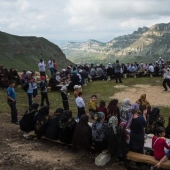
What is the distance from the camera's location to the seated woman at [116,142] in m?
7.87

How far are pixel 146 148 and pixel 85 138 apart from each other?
1837 mm

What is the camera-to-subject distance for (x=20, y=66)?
221 ft

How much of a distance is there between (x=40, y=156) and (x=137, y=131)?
311 cm

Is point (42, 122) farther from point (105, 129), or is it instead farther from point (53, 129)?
point (105, 129)

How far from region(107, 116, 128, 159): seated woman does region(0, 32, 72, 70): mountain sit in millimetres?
58647

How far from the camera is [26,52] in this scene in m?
78.1

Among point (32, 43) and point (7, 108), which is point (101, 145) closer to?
point (7, 108)

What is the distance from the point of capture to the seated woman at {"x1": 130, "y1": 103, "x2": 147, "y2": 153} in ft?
25.6

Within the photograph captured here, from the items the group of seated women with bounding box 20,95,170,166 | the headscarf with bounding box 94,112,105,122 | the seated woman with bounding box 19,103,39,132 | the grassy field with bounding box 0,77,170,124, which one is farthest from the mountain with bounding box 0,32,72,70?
the headscarf with bounding box 94,112,105,122

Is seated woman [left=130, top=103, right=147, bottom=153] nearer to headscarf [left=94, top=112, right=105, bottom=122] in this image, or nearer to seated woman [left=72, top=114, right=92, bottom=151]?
headscarf [left=94, top=112, right=105, bottom=122]

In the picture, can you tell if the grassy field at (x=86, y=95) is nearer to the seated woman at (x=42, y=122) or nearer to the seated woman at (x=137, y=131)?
the seated woman at (x=42, y=122)

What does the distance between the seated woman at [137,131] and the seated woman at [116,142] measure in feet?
0.87

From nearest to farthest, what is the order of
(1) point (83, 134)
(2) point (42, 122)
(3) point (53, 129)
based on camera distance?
(1) point (83, 134) < (3) point (53, 129) < (2) point (42, 122)

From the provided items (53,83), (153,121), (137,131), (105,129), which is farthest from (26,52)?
(137,131)
